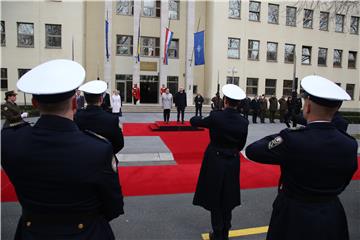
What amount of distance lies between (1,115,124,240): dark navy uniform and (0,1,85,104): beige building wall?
28.0 metres

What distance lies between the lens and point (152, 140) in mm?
12086

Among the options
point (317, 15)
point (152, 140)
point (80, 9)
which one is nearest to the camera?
point (152, 140)

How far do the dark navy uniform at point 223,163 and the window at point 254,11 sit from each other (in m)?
31.0

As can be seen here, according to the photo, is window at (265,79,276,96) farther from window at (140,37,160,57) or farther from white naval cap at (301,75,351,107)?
white naval cap at (301,75,351,107)

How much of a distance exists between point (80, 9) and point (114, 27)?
3438 millimetres

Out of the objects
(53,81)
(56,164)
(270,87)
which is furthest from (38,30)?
(56,164)

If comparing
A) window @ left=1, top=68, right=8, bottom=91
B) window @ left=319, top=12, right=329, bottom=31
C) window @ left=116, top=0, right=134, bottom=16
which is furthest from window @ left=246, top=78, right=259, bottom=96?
window @ left=1, top=68, right=8, bottom=91

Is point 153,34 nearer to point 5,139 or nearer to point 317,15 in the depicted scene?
point 317,15

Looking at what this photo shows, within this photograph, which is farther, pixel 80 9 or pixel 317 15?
pixel 317 15

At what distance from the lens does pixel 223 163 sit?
167 inches

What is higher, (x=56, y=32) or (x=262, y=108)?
(x=56, y=32)

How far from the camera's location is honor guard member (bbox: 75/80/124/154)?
13.6ft

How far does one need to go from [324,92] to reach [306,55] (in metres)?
36.0

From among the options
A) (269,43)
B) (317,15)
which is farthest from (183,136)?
(317,15)
